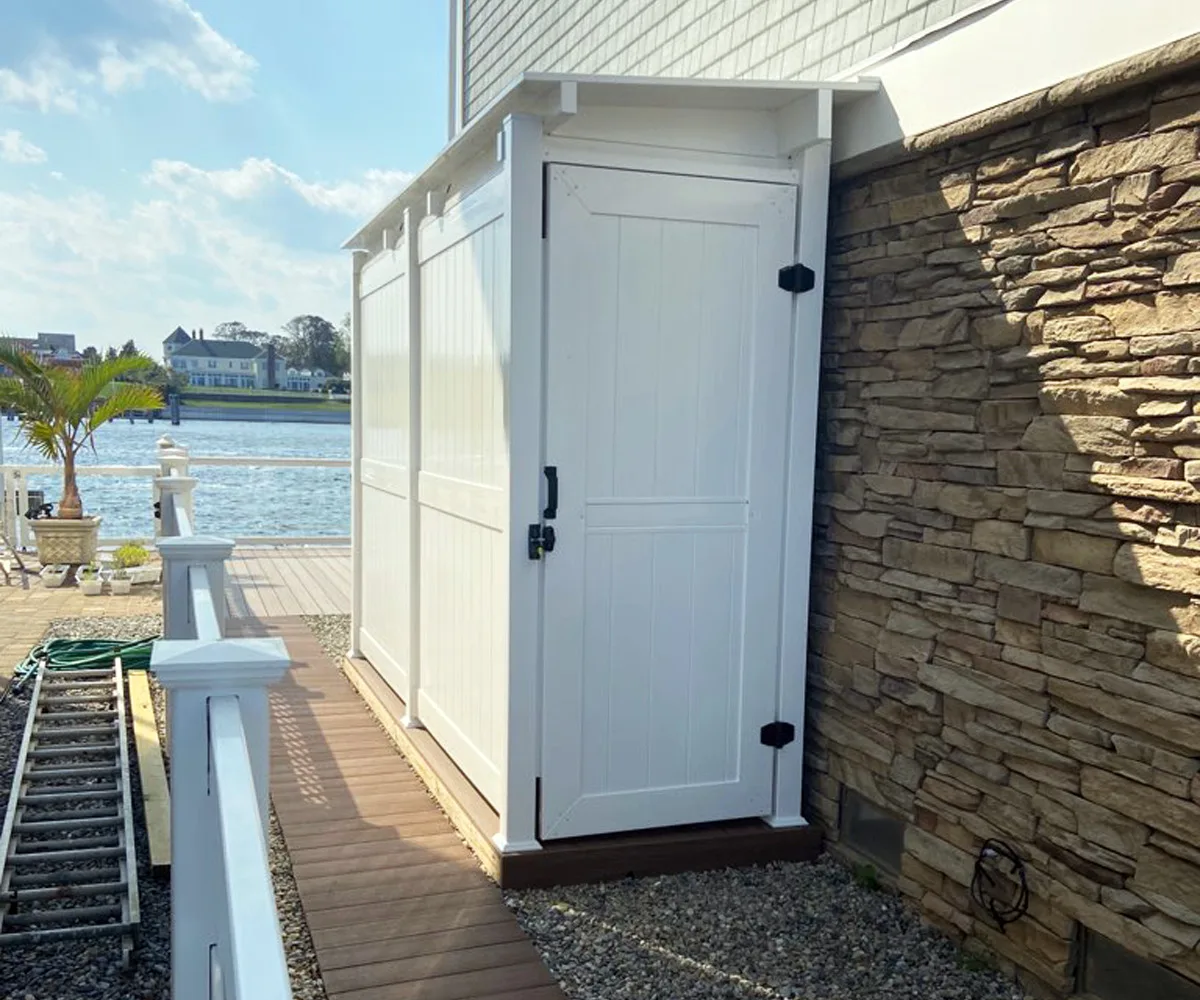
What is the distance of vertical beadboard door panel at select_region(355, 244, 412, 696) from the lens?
188 inches

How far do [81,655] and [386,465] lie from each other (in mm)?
2124

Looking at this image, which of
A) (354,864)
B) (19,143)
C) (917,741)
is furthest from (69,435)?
(19,143)

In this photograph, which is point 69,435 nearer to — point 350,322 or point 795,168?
point 350,322

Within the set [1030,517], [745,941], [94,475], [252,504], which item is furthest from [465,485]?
[252,504]

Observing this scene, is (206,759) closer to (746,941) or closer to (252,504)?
(746,941)

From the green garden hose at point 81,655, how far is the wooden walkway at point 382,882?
4.56ft

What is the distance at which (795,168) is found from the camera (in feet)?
11.1

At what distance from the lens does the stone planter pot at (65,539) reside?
8641 mm

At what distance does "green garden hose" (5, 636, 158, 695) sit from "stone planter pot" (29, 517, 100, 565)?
2864 millimetres

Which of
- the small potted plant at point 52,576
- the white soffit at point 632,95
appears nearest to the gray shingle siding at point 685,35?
the white soffit at point 632,95

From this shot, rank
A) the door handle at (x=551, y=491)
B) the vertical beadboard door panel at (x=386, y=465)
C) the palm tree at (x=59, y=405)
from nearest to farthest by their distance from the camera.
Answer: the door handle at (x=551, y=491) < the vertical beadboard door panel at (x=386, y=465) < the palm tree at (x=59, y=405)

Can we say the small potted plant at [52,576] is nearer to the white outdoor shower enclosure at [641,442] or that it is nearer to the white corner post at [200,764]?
the white outdoor shower enclosure at [641,442]

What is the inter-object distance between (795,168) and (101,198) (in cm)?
4354

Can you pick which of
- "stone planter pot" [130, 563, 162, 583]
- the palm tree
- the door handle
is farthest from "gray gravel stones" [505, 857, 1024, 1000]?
the palm tree
